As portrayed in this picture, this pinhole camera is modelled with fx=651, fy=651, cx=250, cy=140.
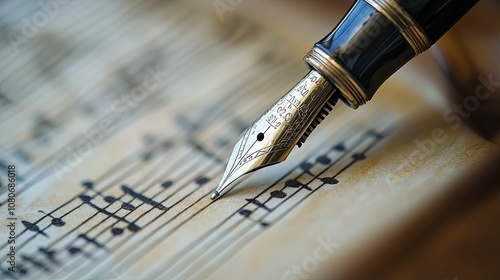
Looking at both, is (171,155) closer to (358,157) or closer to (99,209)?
(99,209)

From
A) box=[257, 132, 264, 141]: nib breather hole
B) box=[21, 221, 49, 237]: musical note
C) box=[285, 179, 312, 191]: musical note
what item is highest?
box=[21, 221, 49, 237]: musical note

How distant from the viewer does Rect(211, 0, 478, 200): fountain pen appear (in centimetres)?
87

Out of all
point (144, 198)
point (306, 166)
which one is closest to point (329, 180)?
point (306, 166)

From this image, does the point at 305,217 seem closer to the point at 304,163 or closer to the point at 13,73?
the point at 304,163

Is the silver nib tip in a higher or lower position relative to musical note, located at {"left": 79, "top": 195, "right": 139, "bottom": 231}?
lower

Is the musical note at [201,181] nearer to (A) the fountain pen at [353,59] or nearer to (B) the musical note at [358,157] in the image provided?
(A) the fountain pen at [353,59]

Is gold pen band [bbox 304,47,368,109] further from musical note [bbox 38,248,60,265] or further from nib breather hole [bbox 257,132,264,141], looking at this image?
musical note [bbox 38,248,60,265]

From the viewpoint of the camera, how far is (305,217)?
3.12 feet

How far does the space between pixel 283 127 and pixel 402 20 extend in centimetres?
22

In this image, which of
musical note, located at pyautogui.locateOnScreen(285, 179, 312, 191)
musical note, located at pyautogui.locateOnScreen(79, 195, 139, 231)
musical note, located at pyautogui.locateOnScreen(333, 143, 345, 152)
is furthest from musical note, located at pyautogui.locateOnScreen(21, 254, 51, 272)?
musical note, located at pyautogui.locateOnScreen(333, 143, 345, 152)

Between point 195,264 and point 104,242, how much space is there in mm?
137

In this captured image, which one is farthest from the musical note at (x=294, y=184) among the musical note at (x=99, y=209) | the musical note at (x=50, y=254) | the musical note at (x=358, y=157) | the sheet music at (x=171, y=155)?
the musical note at (x=50, y=254)

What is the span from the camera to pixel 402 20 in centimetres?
87

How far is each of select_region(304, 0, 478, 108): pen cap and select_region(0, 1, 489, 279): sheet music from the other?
0.17m
